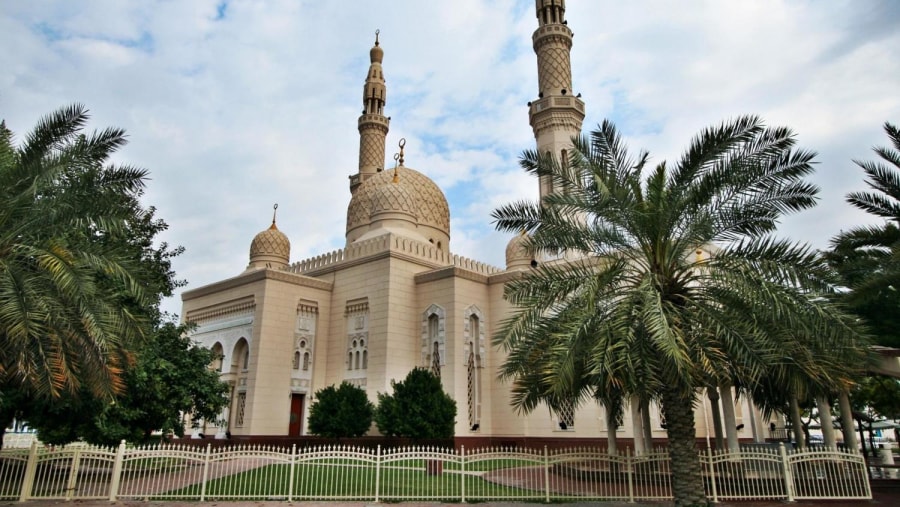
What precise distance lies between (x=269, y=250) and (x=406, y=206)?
18.8 ft

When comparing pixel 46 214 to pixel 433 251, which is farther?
pixel 433 251

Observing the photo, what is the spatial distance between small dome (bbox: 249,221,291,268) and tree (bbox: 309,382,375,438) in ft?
25.6

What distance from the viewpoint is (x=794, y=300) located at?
8.09 meters

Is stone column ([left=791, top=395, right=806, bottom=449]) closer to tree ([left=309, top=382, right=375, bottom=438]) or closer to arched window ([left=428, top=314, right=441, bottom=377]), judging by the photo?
arched window ([left=428, top=314, right=441, bottom=377])

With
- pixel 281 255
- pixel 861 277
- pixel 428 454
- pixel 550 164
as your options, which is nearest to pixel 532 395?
pixel 428 454

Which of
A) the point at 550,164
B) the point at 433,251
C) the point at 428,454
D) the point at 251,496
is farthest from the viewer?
the point at 433,251

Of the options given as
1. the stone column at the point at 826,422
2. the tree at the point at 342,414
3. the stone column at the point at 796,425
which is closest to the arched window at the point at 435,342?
the tree at the point at 342,414

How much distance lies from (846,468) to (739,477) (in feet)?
6.95

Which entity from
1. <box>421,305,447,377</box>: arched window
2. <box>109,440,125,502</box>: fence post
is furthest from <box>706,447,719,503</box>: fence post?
<box>109,440,125,502</box>: fence post

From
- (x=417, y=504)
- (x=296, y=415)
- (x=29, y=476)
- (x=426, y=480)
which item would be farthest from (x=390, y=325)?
(x=29, y=476)

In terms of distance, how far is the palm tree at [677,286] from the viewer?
8.05 metres

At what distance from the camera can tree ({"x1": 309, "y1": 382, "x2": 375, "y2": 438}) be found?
17672 millimetres

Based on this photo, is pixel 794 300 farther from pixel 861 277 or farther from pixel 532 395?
pixel 861 277

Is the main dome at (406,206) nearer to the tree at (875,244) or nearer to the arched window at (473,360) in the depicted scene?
the arched window at (473,360)
